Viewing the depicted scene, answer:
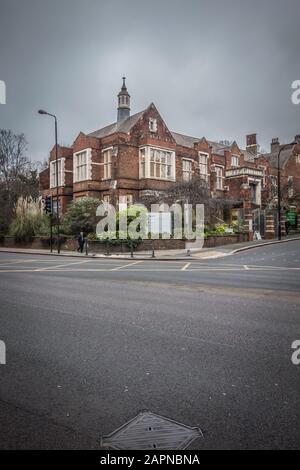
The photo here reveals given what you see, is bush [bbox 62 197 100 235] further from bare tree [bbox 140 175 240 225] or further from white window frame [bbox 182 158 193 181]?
white window frame [bbox 182 158 193 181]

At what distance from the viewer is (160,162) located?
3288 centimetres

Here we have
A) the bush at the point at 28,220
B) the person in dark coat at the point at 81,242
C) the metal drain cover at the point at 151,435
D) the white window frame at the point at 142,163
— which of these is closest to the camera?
the metal drain cover at the point at 151,435

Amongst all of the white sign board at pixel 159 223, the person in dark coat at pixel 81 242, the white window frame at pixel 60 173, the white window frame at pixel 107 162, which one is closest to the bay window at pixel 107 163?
the white window frame at pixel 107 162

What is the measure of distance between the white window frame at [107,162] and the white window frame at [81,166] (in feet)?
4.50

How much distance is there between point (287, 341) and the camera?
16.2 ft

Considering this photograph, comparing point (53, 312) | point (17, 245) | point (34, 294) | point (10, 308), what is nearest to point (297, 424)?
point (53, 312)

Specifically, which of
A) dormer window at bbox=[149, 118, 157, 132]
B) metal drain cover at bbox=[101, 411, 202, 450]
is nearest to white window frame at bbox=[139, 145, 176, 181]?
dormer window at bbox=[149, 118, 157, 132]

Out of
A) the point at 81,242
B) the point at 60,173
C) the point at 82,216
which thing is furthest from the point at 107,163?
the point at 81,242

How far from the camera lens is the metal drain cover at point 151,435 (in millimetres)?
2646

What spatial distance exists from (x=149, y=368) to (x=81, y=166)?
32.4 metres

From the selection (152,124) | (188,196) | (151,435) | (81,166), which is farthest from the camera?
(81,166)

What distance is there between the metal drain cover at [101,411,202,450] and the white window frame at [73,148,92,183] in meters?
31.3

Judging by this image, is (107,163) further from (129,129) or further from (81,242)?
(81,242)

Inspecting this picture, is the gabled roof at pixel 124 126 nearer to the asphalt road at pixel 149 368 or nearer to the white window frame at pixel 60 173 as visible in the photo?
the white window frame at pixel 60 173
